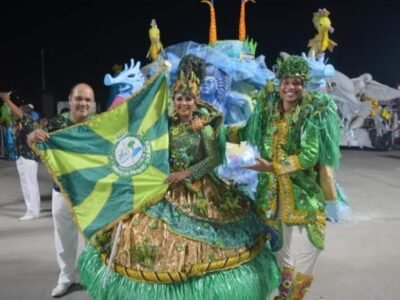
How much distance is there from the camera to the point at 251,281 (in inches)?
107

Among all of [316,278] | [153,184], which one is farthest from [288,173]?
[316,278]

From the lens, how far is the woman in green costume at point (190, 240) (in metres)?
2.60

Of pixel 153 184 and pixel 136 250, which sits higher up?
pixel 153 184

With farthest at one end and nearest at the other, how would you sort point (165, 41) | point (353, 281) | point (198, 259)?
point (165, 41) < point (353, 281) < point (198, 259)

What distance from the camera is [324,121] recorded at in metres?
2.75

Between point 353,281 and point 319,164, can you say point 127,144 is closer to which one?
point 319,164

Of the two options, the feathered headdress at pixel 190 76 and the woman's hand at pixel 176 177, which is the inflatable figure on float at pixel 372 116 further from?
the woman's hand at pixel 176 177

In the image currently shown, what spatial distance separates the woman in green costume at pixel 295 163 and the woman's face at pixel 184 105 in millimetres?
402

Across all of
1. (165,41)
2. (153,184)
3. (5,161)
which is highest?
(165,41)

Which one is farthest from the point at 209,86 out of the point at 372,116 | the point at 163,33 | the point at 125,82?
the point at 163,33

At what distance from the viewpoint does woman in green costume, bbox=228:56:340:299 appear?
2752 millimetres

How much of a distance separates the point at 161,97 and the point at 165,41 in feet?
55.8

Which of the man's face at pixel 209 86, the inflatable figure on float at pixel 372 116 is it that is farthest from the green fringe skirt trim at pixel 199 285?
the inflatable figure on float at pixel 372 116

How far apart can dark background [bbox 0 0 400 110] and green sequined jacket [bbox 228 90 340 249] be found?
1603cm
